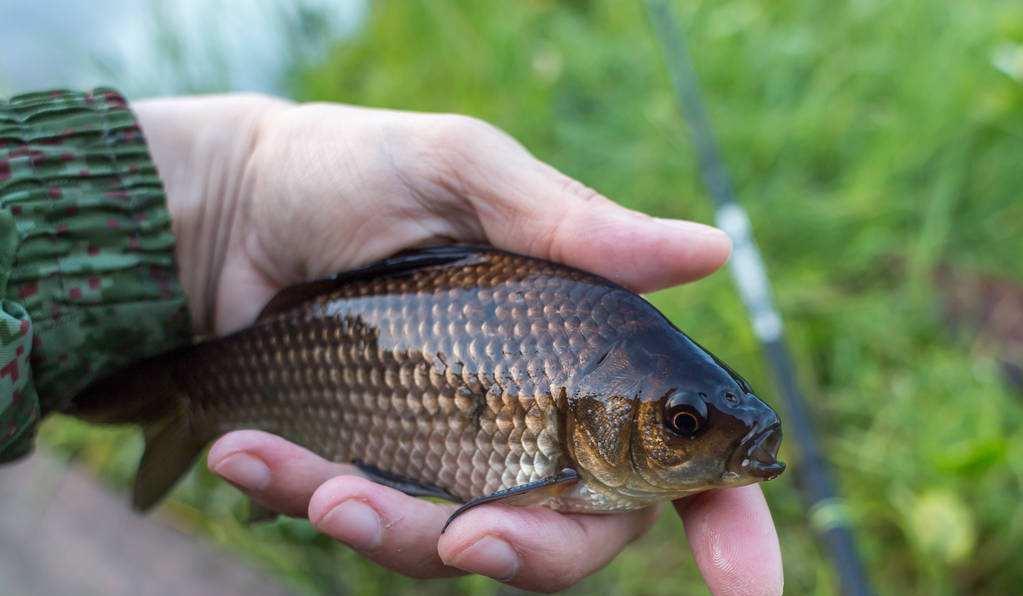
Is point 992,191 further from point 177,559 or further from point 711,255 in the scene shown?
point 177,559

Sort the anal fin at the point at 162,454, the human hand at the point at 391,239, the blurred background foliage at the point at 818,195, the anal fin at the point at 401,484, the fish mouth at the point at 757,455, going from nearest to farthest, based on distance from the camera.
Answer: the fish mouth at the point at 757,455, the human hand at the point at 391,239, the anal fin at the point at 401,484, the anal fin at the point at 162,454, the blurred background foliage at the point at 818,195

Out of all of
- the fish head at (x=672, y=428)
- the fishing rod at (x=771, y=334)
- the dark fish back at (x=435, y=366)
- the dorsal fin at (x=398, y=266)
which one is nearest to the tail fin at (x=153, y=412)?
the dark fish back at (x=435, y=366)

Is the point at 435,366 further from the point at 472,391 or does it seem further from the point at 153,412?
the point at 153,412

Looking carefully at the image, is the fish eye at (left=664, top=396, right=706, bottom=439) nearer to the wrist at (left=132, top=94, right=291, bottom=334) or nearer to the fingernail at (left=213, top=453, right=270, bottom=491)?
the fingernail at (left=213, top=453, right=270, bottom=491)

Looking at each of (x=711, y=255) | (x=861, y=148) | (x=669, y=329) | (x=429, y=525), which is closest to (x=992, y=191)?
(x=861, y=148)

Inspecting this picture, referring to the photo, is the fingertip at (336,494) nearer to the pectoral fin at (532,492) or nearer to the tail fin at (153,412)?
the pectoral fin at (532,492)

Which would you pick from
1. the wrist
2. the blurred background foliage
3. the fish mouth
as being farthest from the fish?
the blurred background foliage
